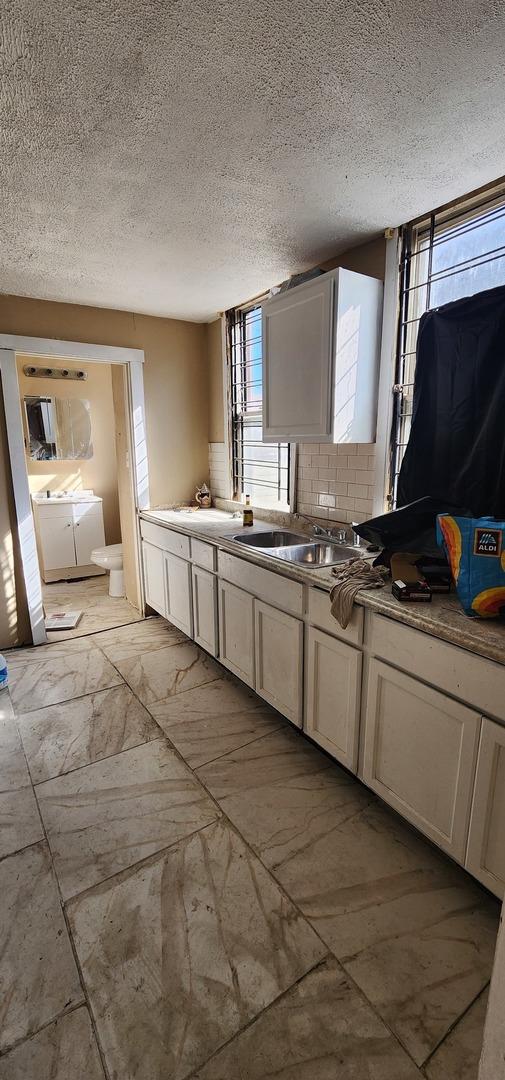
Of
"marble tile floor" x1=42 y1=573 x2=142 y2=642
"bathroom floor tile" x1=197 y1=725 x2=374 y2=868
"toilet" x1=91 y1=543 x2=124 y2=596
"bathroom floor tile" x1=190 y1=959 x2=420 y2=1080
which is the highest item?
"toilet" x1=91 y1=543 x2=124 y2=596

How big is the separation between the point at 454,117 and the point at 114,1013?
2.73 m

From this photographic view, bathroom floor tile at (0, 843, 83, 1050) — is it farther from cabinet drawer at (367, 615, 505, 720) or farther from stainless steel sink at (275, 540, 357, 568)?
stainless steel sink at (275, 540, 357, 568)

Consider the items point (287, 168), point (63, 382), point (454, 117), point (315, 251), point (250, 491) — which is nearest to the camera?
point (454, 117)

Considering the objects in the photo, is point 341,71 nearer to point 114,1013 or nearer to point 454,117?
point 454,117

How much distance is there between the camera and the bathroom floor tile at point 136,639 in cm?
330

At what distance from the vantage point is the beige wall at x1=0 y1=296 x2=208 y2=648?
326 cm

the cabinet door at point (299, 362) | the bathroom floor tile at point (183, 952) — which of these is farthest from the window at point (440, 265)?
the bathroom floor tile at point (183, 952)

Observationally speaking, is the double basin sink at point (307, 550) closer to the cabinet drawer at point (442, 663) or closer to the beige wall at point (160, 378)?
the cabinet drawer at point (442, 663)

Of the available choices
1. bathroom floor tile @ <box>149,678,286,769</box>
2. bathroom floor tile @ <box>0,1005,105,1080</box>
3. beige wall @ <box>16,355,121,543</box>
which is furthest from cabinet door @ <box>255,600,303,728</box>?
beige wall @ <box>16,355,121,543</box>

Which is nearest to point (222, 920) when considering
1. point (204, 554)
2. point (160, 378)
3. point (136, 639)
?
point (204, 554)

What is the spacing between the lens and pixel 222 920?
145 centimetres

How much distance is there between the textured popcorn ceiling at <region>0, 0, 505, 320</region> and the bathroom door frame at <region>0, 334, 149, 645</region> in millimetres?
847

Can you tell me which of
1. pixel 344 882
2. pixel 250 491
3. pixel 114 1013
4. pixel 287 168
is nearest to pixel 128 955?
pixel 114 1013

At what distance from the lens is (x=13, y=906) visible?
150 cm
